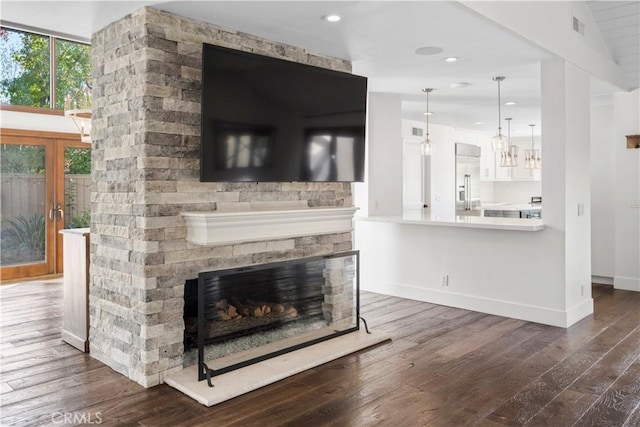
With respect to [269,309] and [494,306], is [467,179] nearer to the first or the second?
[494,306]

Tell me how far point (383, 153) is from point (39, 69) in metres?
5.11

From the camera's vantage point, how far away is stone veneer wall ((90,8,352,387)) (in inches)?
122

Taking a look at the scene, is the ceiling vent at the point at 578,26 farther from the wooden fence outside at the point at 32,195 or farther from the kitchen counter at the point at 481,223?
the wooden fence outside at the point at 32,195

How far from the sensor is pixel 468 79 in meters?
5.19

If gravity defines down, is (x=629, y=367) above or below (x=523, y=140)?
below

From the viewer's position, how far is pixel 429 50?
4.14m

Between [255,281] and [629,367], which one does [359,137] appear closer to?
[255,281]

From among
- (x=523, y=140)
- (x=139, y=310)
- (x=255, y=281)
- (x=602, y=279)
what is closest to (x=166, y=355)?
(x=139, y=310)

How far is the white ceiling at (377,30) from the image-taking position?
123 inches

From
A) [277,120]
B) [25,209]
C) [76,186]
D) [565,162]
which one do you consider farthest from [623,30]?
[25,209]

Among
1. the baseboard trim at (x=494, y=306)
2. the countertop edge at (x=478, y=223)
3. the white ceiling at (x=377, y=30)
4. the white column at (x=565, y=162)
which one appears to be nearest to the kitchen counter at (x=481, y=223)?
the countertop edge at (x=478, y=223)

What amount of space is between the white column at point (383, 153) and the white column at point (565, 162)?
1.92 metres

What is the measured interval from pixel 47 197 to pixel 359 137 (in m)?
5.18

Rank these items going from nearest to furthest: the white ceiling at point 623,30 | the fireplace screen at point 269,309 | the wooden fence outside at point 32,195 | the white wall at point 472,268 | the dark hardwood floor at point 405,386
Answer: the dark hardwood floor at point 405,386 → the fireplace screen at point 269,309 → the white wall at point 472,268 → the white ceiling at point 623,30 → the wooden fence outside at point 32,195
